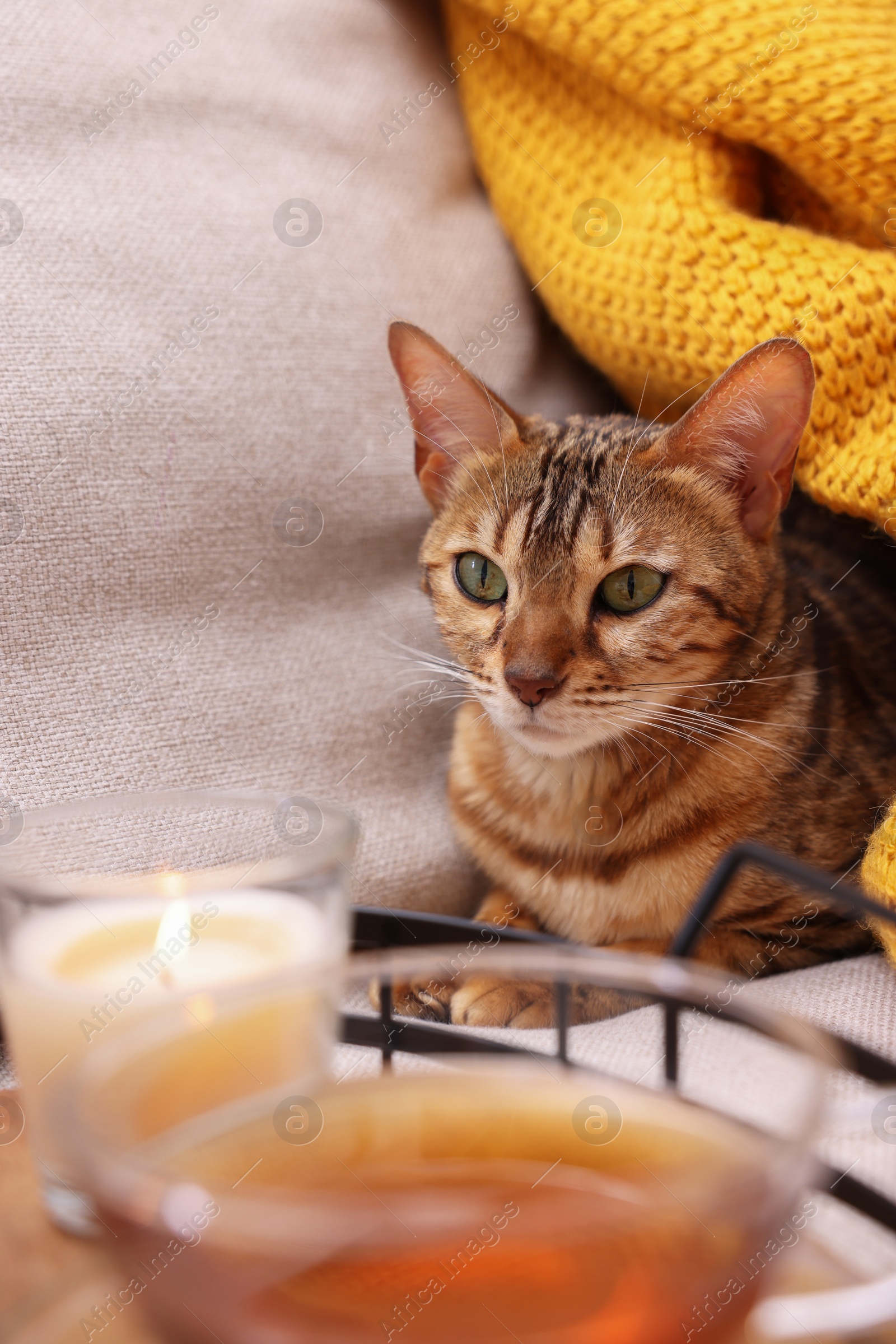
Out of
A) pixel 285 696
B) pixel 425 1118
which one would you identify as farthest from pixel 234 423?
pixel 425 1118

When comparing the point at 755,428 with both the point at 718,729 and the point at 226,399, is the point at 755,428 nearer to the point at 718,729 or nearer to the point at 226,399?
the point at 718,729

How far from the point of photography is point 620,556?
3.21 feet

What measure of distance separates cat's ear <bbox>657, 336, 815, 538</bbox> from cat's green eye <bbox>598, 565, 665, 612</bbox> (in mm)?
111

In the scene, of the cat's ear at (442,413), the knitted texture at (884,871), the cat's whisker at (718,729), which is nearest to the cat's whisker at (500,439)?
the cat's ear at (442,413)

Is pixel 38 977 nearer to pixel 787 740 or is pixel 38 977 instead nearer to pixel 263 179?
pixel 787 740

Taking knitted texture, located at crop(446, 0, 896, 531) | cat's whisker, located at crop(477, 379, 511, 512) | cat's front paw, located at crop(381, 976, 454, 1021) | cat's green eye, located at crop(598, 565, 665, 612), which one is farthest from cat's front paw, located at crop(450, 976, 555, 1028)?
knitted texture, located at crop(446, 0, 896, 531)

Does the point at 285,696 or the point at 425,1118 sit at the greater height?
the point at 425,1118

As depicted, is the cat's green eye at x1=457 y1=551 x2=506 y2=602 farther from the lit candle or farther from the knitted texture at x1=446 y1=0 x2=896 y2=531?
the lit candle

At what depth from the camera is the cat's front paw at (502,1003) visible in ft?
1.46

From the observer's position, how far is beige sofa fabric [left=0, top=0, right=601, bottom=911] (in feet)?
3.12

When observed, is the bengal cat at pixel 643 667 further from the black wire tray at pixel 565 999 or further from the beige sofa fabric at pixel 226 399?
the black wire tray at pixel 565 999

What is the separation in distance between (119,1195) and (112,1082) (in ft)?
0.16

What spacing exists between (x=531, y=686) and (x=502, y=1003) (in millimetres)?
392

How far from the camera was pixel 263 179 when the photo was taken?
3.81ft
